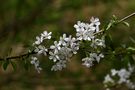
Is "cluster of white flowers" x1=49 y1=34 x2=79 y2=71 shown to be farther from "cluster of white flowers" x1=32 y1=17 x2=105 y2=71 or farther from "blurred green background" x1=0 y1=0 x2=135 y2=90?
"blurred green background" x1=0 y1=0 x2=135 y2=90

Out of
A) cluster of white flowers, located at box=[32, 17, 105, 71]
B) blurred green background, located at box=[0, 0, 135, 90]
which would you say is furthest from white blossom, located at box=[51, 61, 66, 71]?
blurred green background, located at box=[0, 0, 135, 90]

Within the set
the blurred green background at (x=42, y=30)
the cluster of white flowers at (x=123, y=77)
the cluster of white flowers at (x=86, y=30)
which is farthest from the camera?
the blurred green background at (x=42, y=30)

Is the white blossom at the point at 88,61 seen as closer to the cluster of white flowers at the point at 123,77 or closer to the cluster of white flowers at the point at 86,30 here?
the cluster of white flowers at the point at 86,30

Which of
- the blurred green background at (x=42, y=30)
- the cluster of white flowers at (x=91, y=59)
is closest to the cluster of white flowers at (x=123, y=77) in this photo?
the cluster of white flowers at (x=91, y=59)

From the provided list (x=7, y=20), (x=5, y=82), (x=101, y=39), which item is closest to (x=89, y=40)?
(x=101, y=39)

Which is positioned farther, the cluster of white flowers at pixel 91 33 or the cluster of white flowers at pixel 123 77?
the cluster of white flowers at pixel 123 77

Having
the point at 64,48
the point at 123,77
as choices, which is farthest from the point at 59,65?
the point at 123,77

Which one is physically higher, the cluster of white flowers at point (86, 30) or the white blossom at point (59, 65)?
the cluster of white flowers at point (86, 30)

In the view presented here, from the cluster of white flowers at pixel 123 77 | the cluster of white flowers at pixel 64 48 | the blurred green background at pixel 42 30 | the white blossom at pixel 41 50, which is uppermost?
the blurred green background at pixel 42 30
